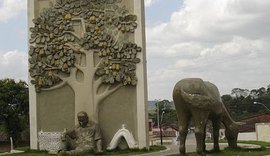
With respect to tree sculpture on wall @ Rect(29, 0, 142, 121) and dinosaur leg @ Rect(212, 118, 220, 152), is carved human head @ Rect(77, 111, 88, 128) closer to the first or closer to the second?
tree sculpture on wall @ Rect(29, 0, 142, 121)

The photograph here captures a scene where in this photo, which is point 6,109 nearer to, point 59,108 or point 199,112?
point 59,108

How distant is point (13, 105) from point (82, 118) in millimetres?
19549

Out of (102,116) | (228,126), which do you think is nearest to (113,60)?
(102,116)

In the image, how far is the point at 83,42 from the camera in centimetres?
2059

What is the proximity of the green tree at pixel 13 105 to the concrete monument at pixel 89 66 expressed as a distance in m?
16.6

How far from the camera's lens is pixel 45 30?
2112 cm

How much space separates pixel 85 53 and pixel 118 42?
4.84 feet

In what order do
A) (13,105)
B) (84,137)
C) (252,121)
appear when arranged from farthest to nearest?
(252,121) → (13,105) → (84,137)

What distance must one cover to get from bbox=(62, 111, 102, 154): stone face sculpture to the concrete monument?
857mm

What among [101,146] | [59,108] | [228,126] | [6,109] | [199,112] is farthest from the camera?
[6,109]

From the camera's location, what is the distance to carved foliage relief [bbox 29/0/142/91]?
66.5 feet

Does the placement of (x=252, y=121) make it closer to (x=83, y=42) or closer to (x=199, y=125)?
(x=83, y=42)

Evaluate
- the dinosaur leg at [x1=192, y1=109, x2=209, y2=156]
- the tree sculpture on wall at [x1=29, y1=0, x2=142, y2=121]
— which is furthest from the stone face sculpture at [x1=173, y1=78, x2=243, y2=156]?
the tree sculpture on wall at [x1=29, y1=0, x2=142, y2=121]

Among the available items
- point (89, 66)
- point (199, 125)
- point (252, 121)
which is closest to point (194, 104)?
point (199, 125)
